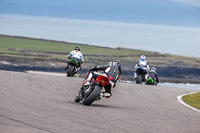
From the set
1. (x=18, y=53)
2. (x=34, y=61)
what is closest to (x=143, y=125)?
(x=34, y=61)

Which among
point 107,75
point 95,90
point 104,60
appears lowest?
point 104,60

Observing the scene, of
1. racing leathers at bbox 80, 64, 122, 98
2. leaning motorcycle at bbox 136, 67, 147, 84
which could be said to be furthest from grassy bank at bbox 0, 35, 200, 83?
racing leathers at bbox 80, 64, 122, 98

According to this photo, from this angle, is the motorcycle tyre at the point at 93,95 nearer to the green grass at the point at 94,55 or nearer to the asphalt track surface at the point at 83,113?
the asphalt track surface at the point at 83,113

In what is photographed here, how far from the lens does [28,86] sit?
15.6 m

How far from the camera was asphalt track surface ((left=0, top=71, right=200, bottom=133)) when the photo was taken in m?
8.76

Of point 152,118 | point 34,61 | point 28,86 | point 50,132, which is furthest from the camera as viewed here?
point 34,61

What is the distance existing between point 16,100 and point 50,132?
386cm

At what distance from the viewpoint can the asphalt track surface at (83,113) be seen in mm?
8758

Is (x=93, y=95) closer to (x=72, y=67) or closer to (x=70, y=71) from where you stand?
(x=70, y=71)

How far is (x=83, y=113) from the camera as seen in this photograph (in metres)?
10.5

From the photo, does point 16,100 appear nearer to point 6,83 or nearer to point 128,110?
point 128,110

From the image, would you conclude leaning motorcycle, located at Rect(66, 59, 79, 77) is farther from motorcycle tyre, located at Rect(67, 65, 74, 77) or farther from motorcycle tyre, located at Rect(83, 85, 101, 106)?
motorcycle tyre, located at Rect(83, 85, 101, 106)

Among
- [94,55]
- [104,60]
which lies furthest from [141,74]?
[94,55]

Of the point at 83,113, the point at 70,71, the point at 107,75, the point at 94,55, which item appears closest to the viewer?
the point at 83,113
